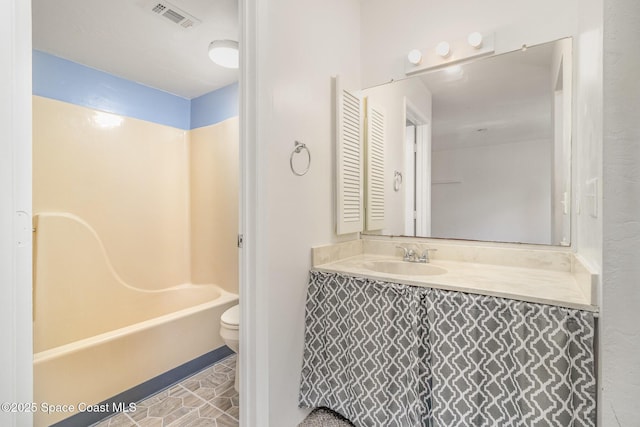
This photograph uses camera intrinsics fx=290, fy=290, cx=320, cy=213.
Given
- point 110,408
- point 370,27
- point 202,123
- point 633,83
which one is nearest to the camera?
point 633,83

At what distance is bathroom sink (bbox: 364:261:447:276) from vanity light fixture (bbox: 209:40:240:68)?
1640 millimetres

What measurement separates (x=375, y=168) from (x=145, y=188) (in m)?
2.05

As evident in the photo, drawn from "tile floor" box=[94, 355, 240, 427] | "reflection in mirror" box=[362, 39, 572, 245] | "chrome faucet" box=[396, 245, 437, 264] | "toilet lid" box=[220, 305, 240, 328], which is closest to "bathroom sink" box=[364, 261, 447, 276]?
"chrome faucet" box=[396, 245, 437, 264]

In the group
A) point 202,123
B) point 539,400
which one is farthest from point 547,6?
point 202,123

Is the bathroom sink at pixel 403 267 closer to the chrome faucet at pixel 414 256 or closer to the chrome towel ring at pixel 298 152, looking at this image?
the chrome faucet at pixel 414 256

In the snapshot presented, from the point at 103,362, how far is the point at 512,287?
215 centimetres

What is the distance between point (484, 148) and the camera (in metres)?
1.66

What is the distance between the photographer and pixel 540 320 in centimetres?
101

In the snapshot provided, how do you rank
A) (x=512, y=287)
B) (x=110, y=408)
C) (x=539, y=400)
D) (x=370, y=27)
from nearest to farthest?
1. (x=539, y=400)
2. (x=512, y=287)
3. (x=110, y=408)
4. (x=370, y=27)

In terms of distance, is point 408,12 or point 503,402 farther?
point 408,12

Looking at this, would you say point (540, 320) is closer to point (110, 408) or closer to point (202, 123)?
point (110, 408)

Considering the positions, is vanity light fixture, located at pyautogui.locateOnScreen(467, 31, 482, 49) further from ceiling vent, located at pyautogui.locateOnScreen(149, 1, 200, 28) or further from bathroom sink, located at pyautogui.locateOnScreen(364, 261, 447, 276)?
ceiling vent, located at pyautogui.locateOnScreen(149, 1, 200, 28)

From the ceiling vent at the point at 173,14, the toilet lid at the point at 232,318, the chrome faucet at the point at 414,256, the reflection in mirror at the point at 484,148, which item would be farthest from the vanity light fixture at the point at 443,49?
the toilet lid at the point at 232,318

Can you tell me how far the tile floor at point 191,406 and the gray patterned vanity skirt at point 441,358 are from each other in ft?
1.75
